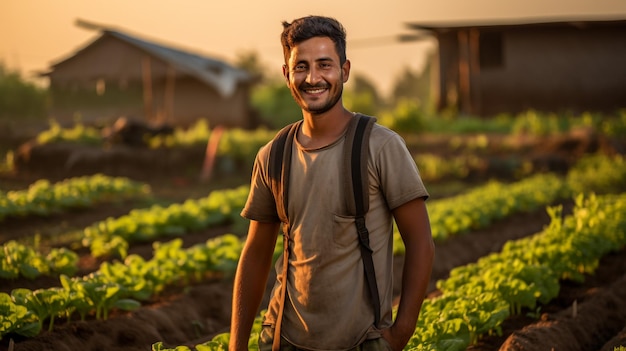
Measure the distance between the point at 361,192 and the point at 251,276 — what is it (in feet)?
2.02

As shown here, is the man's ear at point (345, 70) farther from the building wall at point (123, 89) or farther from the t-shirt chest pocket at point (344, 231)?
the building wall at point (123, 89)

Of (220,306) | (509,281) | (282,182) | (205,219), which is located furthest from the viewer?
(205,219)

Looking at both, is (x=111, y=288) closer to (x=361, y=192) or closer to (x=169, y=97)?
(x=361, y=192)

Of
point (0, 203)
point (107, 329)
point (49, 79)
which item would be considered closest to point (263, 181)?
point (107, 329)

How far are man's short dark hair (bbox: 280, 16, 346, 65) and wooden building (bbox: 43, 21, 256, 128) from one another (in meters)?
22.6

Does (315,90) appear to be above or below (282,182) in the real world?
above

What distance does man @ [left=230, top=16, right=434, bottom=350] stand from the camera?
9.86ft

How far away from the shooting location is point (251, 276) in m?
3.32

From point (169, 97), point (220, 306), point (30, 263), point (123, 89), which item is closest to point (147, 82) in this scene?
point (169, 97)

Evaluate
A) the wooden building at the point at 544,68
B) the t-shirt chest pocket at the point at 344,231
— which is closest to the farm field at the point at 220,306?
the t-shirt chest pocket at the point at 344,231

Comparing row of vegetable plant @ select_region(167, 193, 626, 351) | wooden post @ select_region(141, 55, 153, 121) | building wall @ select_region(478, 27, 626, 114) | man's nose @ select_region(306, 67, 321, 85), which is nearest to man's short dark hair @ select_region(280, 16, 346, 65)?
man's nose @ select_region(306, 67, 321, 85)

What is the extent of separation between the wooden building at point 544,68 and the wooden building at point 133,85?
6.91 meters

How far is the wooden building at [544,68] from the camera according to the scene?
927 inches

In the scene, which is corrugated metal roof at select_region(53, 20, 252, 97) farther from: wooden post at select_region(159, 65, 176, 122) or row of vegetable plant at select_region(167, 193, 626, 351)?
row of vegetable plant at select_region(167, 193, 626, 351)
